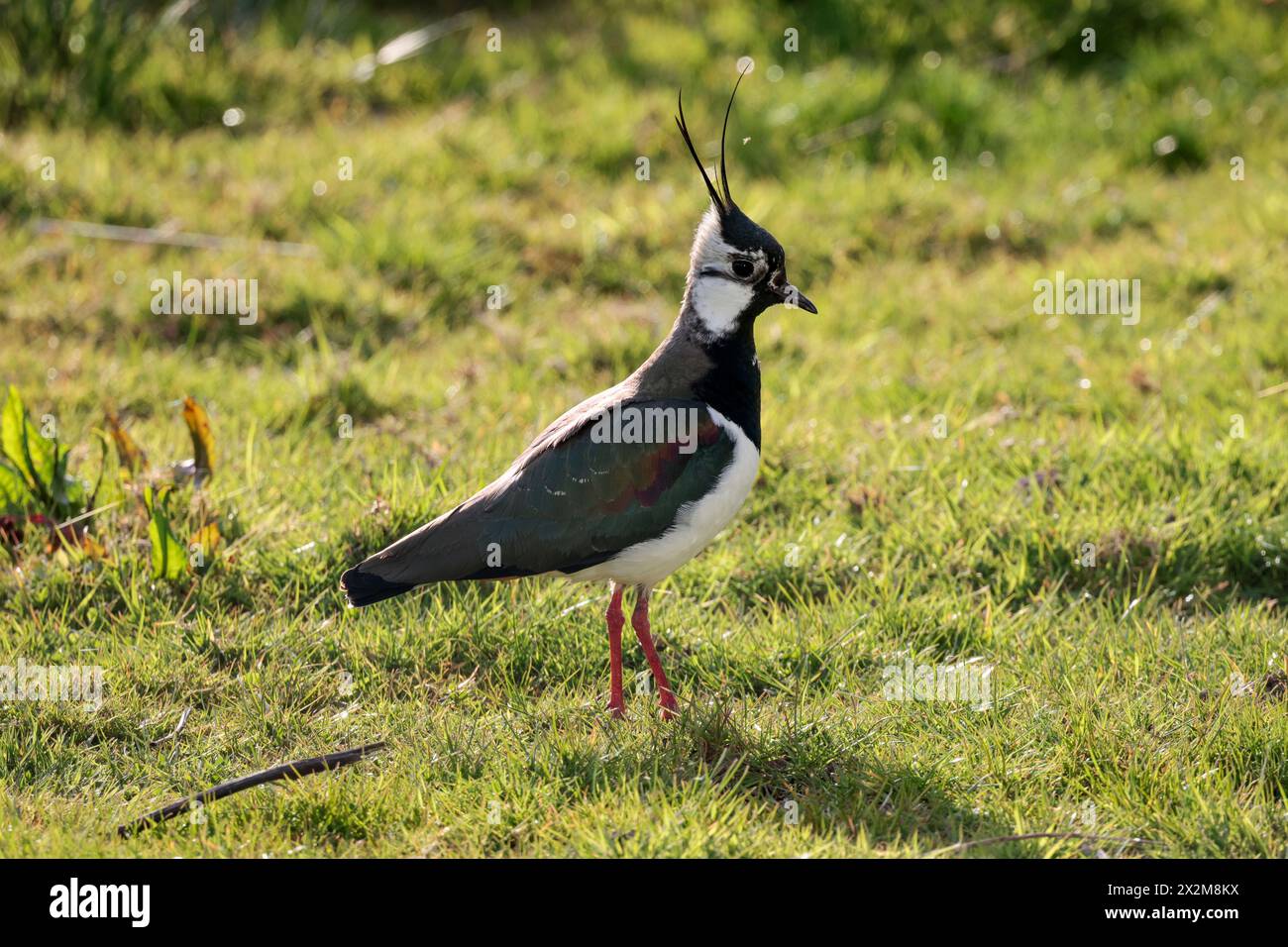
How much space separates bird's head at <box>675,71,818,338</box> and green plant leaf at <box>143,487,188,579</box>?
1.98 meters

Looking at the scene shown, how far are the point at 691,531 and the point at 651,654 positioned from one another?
0.44 m

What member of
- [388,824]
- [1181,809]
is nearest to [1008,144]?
[1181,809]

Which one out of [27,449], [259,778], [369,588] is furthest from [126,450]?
[259,778]

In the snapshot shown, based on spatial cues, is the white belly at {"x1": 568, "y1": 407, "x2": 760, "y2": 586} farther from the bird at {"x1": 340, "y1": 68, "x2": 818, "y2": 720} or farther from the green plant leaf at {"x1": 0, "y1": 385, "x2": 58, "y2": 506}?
the green plant leaf at {"x1": 0, "y1": 385, "x2": 58, "y2": 506}

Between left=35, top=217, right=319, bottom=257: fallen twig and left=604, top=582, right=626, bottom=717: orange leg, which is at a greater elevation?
left=35, top=217, right=319, bottom=257: fallen twig

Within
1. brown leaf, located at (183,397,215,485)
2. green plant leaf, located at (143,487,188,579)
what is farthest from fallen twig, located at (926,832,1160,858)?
brown leaf, located at (183,397,215,485)

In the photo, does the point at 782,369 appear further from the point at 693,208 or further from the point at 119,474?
the point at 119,474

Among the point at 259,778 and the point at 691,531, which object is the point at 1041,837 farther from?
the point at 259,778

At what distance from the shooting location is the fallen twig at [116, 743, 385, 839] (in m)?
4.00

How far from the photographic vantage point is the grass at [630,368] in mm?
4219

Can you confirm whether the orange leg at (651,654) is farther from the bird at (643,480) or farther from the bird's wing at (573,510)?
the bird's wing at (573,510)

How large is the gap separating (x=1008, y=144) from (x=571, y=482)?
216 inches

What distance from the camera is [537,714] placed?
4.55 meters

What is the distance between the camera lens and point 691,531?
4.54 meters
